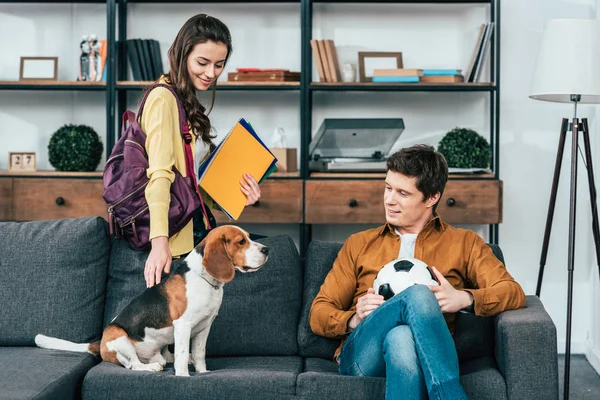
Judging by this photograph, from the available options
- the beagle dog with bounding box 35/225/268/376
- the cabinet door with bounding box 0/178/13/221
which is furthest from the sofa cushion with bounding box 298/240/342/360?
the cabinet door with bounding box 0/178/13/221

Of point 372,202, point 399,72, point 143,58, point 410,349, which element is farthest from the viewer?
point 143,58

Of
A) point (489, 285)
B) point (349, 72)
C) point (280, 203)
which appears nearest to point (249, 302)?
point (489, 285)

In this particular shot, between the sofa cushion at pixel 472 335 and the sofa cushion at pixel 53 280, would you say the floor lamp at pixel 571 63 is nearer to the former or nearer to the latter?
the sofa cushion at pixel 472 335

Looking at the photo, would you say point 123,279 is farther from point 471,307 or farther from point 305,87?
point 305,87

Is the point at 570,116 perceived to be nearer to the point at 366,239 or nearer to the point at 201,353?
the point at 366,239

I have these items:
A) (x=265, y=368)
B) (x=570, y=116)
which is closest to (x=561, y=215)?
(x=570, y=116)

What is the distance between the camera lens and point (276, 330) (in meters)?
2.54

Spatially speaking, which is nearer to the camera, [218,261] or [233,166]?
[218,261]

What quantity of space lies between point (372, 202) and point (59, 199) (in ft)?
4.87

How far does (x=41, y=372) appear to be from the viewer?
2.18 meters

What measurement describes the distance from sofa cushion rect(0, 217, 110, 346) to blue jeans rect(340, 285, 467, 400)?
913mm

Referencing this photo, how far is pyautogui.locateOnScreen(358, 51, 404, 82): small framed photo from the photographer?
12.7 ft

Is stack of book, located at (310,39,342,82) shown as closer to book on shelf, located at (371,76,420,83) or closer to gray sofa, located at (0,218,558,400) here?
book on shelf, located at (371,76,420,83)

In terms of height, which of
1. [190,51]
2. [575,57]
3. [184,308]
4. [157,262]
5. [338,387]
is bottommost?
[338,387]
